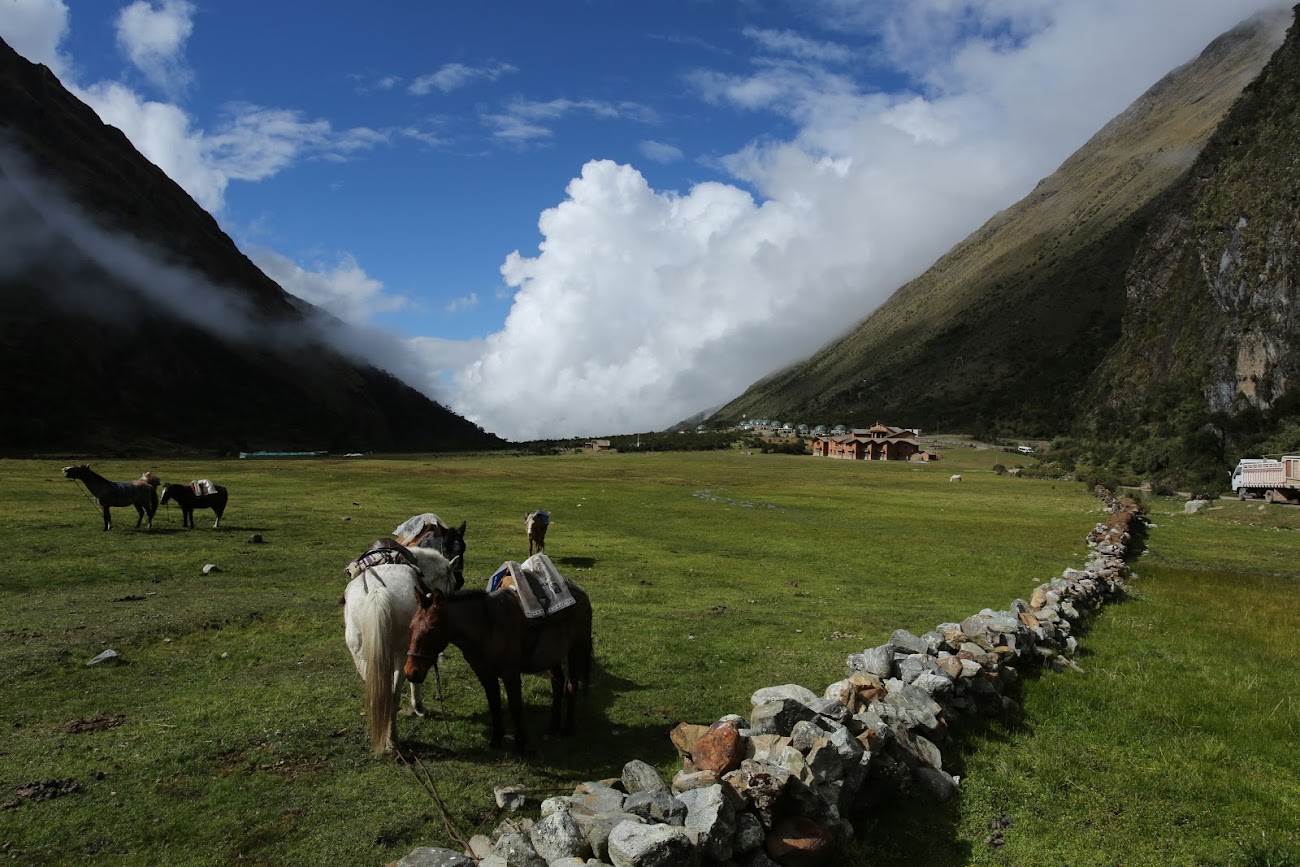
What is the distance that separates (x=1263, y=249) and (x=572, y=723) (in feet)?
343

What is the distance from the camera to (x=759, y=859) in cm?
585

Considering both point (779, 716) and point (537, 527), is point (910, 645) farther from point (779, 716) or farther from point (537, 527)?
point (537, 527)

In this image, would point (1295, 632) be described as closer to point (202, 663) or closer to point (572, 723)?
point (572, 723)

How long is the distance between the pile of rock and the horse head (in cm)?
215

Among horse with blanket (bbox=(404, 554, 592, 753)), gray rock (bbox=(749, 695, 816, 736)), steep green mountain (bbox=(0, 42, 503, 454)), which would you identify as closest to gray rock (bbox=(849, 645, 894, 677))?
gray rock (bbox=(749, 695, 816, 736))

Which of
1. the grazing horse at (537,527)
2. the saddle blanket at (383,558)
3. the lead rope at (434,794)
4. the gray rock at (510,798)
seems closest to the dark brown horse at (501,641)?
the lead rope at (434,794)

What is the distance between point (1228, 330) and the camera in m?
82.9

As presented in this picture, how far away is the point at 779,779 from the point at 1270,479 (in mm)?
55638

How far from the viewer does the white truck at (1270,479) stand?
42.8m

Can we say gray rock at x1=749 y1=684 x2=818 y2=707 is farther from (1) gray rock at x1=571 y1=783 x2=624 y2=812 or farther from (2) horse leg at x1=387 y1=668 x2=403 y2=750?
(2) horse leg at x1=387 y1=668 x2=403 y2=750

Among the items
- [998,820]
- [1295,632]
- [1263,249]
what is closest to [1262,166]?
[1263,249]

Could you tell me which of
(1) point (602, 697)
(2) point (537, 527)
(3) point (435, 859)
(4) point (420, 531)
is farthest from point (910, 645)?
(2) point (537, 527)

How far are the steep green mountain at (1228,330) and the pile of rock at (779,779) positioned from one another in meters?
59.1

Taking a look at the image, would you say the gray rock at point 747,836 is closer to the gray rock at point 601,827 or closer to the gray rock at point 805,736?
the gray rock at point 601,827
